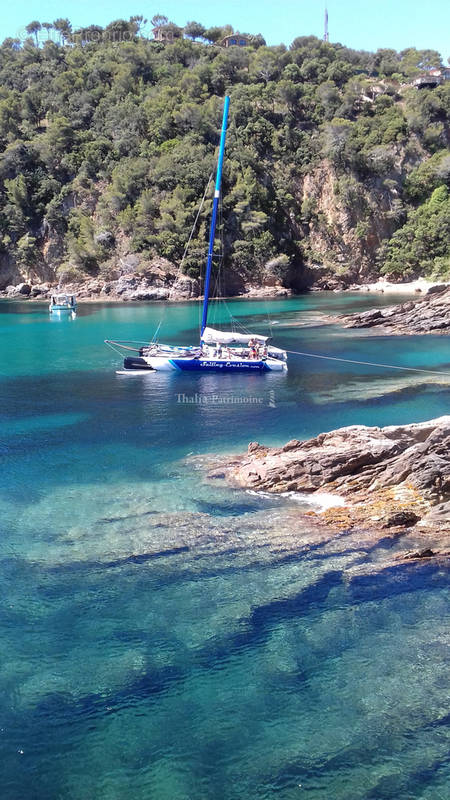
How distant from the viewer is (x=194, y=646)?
14305 mm

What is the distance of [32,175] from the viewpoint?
125 meters

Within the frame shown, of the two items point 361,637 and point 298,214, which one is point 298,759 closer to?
point 361,637

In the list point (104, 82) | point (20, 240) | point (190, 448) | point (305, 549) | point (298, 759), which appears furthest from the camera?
point (104, 82)

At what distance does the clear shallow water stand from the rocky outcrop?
40.8 m

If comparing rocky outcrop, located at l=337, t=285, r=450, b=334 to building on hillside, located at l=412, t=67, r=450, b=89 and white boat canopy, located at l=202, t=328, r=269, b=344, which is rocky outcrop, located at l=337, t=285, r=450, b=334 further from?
building on hillside, located at l=412, t=67, r=450, b=89

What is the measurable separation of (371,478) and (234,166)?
101530 millimetres

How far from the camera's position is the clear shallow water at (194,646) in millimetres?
11203

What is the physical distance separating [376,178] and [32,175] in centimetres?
6563

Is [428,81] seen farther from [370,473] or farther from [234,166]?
[370,473]

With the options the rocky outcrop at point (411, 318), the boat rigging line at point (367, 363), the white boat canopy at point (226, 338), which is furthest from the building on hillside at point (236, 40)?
the white boat canopy at point (226, 338)

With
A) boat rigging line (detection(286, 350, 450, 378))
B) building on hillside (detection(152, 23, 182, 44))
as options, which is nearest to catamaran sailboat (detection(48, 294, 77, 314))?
boat rigging line (detection(286, 350, 450, 378))

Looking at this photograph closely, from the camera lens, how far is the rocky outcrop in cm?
6381

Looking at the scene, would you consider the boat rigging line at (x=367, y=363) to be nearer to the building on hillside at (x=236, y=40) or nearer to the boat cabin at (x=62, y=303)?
the boat cabin at (x=62, y=303)

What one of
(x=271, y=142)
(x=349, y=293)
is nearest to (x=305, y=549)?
(x=349, y=293)
